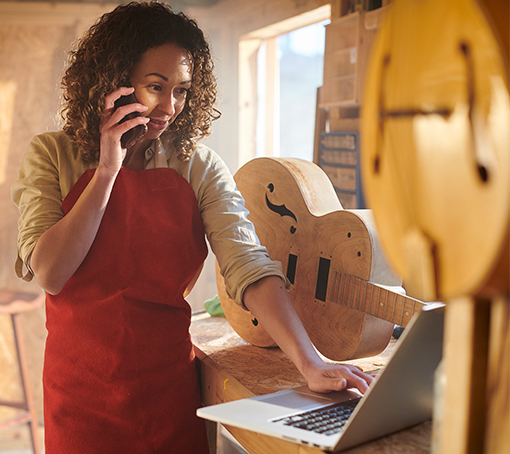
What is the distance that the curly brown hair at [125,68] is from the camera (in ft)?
3.70

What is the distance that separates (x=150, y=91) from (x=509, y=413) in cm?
98

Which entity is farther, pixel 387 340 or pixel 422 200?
pixel 387 340

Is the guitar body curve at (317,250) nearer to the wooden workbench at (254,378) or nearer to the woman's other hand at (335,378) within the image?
the wooden workbench at (254,378)

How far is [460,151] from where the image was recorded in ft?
1.01

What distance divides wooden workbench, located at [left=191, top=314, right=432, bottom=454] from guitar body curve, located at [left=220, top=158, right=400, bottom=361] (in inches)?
2.0

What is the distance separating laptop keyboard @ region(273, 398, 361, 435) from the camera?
2.42ft

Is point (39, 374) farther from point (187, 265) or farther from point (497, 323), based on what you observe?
point (497, 323)

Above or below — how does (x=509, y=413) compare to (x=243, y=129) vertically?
below

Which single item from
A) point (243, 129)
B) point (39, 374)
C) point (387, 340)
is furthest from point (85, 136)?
point (39, 374)

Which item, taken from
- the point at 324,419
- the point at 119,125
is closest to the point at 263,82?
the point at 119,125

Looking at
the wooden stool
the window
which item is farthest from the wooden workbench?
the wooden stool

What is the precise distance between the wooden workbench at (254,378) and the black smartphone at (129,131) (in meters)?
0.56

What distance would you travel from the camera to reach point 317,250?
127 centimetres

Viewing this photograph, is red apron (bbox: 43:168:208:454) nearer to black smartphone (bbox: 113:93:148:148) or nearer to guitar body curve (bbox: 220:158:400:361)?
black smartphone (bbox: 113:93:148:148)
